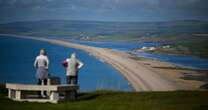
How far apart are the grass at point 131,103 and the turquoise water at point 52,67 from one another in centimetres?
476

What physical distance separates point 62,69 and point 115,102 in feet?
22.5

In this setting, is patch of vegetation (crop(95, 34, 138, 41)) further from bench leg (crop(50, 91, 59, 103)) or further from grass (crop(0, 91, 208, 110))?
bench leg (crop(50, 91, 59, 103))

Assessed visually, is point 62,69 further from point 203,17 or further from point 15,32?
point 203,17

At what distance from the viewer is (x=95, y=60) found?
64.8ft

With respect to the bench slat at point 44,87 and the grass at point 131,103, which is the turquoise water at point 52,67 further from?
the bench slat at point 44,87

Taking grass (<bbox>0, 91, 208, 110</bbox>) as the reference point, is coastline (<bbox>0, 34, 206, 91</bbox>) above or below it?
above

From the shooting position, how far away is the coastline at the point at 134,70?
62.4 feet

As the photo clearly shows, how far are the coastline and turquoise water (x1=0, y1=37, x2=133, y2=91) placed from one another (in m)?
0.26

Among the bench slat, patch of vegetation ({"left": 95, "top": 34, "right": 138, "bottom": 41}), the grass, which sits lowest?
the grass

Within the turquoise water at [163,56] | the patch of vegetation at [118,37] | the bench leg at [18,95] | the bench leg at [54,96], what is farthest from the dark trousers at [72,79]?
the patch of vegetation at [118,37]

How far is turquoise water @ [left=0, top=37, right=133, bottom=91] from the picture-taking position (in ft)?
62.7

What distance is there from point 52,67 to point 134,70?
300cm

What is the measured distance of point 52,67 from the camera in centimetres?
1953

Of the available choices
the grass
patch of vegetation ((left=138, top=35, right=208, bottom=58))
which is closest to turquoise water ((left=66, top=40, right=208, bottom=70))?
patch of vegetation ((left=138, top=35, right=208, bottom=58))
